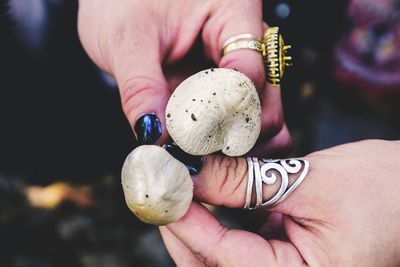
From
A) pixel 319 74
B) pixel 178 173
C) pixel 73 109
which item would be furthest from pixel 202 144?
pixel 319 74

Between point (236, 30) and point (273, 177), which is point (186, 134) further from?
point (236, 30)

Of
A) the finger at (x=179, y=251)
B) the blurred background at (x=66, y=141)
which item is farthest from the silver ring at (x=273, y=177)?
the blurred background at (x=66, y=141)

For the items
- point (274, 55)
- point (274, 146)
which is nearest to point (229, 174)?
point (274, 55)

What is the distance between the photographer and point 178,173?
96 centimetres

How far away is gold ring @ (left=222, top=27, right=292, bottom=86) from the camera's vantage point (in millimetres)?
1257

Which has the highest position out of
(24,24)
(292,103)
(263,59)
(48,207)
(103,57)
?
(263,59)

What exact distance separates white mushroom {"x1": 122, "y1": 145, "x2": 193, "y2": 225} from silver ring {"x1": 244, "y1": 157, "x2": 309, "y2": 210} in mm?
180

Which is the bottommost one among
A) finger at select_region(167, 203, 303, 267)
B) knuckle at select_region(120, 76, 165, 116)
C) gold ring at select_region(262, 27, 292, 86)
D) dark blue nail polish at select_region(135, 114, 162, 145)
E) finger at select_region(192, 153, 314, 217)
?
finger at select_region(167, 203, 303, 267)

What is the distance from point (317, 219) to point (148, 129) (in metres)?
0.49

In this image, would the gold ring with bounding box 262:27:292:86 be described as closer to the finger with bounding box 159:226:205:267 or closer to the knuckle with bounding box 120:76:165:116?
the knuckle with bounding box 120:76:165:116

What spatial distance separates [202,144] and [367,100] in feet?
6.75

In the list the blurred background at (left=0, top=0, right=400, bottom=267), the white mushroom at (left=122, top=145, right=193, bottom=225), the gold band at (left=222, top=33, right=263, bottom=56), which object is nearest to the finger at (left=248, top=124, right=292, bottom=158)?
the blurred background at (left=0, top=0, right=400, bottom=267)

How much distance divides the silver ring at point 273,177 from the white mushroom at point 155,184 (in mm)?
180

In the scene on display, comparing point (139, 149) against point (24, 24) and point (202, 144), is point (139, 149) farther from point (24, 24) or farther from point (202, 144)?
point (24, 24)
